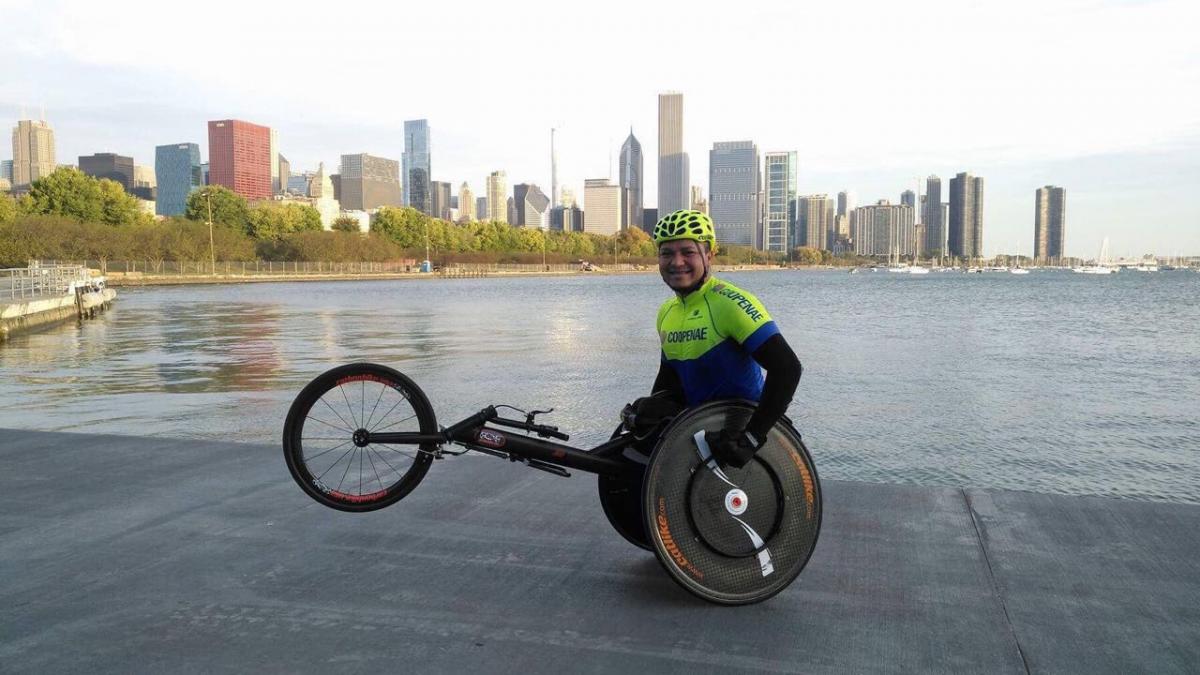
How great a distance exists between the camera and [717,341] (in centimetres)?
443

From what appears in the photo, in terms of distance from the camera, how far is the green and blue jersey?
4.29 meters

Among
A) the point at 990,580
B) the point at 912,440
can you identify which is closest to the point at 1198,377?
the point at 912,440

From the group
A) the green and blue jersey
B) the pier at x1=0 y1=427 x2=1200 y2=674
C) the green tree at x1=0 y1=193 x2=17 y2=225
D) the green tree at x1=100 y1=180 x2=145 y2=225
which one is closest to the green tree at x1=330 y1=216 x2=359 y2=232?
the green tree at x1=100 y1=180 x2=145 y2=225

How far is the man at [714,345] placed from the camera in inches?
162

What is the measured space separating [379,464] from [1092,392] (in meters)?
15.9

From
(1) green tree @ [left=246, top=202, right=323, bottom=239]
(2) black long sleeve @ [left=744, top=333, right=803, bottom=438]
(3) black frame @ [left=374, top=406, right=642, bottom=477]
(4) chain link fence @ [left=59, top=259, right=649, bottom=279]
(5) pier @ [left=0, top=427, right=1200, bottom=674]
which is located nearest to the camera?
(5) pier @ [left=0, top=427, right=1200, bottom=674]

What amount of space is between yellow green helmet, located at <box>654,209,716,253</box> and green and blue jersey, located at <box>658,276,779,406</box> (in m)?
0.21

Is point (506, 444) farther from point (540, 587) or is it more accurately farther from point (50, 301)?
point (50, 301)

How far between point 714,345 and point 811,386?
1398 centimetres

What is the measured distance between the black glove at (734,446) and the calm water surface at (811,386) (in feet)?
19.8

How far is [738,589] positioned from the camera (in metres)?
4.25

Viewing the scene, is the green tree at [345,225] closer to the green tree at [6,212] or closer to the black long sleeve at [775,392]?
the green tree at [6,212]

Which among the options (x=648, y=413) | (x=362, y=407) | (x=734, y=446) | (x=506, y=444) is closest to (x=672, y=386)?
(x=648, y=413)

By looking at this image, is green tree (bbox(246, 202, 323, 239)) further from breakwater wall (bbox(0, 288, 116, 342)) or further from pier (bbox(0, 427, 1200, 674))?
pier (bbox(0, 427, 1200, 674))
